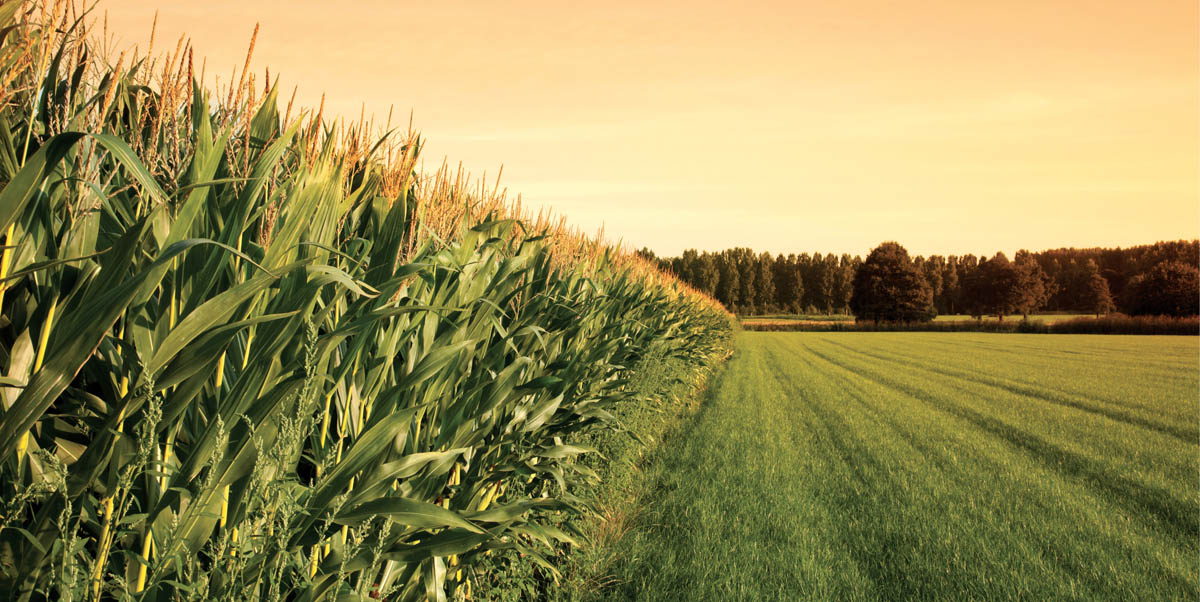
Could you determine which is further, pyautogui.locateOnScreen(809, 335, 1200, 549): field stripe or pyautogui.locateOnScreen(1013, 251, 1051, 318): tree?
pyautogui.locateOnScreen(1013, 251, 1051, 318): tree

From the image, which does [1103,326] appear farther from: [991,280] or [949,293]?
[949,293]

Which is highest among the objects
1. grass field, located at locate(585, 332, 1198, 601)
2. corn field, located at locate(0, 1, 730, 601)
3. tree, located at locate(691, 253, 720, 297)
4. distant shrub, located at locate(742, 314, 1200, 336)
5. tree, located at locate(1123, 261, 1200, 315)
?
tree, located at locate(691, 253, 720, 297)

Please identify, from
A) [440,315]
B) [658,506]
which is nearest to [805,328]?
[658,506]

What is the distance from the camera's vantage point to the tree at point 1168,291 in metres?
61.6

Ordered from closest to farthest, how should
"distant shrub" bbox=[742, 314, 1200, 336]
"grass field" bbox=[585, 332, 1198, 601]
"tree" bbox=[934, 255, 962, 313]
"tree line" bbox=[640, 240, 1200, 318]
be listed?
1. "grass field" bbox=[585, 332, 1198, 601]
2. "distant shrub" bbox=[742, 314, 1200, 336]
3. "tree line" bbox=[640, 240, 1200, 318]
4. "tree" bbox=[934, 255, 962, 313]

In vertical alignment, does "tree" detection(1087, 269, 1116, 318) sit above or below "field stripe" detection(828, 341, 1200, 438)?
above

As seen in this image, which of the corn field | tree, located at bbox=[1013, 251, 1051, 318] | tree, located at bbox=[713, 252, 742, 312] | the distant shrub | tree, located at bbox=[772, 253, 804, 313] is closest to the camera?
the corn field

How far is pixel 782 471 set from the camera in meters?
7.48

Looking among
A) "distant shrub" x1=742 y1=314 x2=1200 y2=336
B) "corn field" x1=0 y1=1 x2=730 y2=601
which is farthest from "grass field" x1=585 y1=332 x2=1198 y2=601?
"distant shrub" x1=742 y1=314 x2=1200 y2=336

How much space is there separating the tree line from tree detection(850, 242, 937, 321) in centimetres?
56

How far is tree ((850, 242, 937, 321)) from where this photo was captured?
68500mm

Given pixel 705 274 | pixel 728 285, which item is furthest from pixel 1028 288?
Answer: pixel 705 274

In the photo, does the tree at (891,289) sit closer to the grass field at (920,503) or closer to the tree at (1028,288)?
the tree at (1028,288)

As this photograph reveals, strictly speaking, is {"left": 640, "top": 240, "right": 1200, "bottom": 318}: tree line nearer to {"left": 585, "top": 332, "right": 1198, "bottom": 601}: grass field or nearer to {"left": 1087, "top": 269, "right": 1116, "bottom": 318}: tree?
{"left": 1087, "top": 269, "right": 1116, "bottom": 318}: tree
